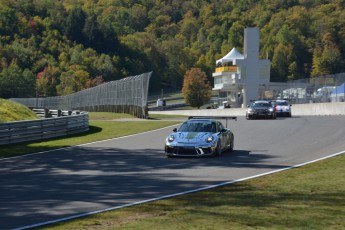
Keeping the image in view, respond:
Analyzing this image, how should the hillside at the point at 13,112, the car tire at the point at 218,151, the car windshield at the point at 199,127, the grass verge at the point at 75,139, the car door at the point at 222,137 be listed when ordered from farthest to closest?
the hillside at the point at 13,112
the grass verge at the point at 75,139
the car windshield at the point at 199,127
the car door at the point at 222,137
the car tire at the point at 218,151

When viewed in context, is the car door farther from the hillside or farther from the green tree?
the green tree

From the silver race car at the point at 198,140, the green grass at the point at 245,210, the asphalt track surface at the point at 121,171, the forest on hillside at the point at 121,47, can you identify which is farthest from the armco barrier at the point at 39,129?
the forest on hillside at the point at 121,47

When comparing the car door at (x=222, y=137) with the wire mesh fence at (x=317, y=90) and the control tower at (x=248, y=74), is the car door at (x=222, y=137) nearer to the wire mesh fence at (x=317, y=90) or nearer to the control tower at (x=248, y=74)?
the wire mesh fence at (x=317, y=90)

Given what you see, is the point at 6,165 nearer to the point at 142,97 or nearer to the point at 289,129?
the point at 289,129

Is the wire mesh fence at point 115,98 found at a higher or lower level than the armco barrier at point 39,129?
higher

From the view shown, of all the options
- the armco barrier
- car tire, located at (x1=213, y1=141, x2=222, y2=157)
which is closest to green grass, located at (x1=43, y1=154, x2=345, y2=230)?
car tire, located at (x1=213, y1=141, x2=222, y2=157)

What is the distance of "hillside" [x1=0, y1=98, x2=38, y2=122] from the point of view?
3797cm

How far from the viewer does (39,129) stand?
102 ft

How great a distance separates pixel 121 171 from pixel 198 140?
3884 mm

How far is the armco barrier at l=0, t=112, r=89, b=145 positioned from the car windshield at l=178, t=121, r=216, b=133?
980 cm

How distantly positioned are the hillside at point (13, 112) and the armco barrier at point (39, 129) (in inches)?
190

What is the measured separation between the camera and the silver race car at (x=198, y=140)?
20.5 metres

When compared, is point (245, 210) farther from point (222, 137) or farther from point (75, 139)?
point (75, 139)

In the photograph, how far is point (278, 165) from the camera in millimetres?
18172
